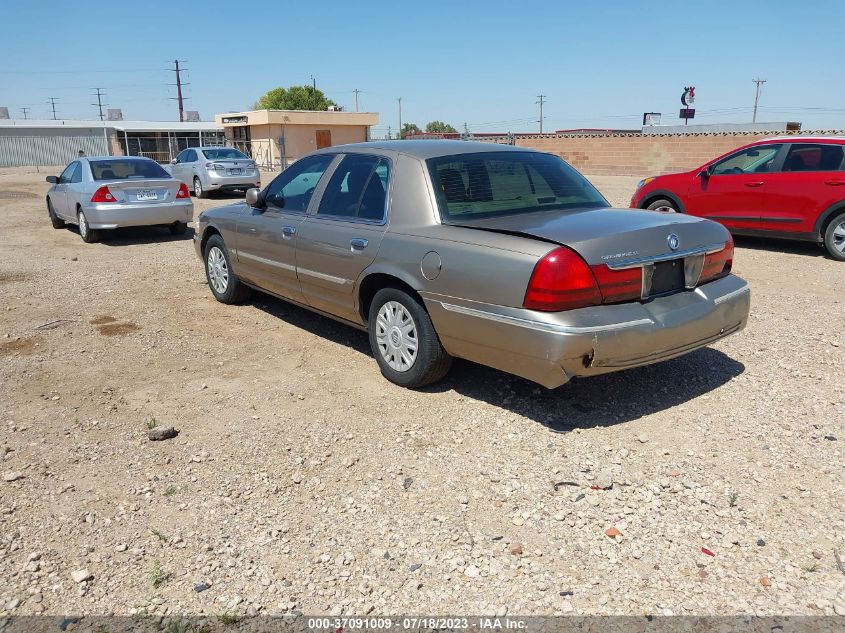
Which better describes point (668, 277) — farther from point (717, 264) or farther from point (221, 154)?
point (221, 154)

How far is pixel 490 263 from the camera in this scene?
4.06 metres

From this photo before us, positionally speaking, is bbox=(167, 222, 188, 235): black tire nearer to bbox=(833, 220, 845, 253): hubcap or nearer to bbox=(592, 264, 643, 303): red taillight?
bbox=(592, 264, 643, 303): red taillight

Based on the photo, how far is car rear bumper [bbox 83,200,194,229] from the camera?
37.3 feet

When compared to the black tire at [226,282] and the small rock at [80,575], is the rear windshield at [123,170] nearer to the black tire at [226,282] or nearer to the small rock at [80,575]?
the black tire at [226,282]

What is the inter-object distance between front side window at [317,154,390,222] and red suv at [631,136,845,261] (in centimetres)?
704

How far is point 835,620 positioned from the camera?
8.78 ft

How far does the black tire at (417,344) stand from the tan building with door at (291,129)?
3743 centimetres

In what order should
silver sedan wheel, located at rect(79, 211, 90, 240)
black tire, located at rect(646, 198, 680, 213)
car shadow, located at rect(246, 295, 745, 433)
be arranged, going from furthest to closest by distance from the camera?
silver sedan wheel, located at rect(79, 211, 90, 240) → black tire, located at rect(646, 198, 680, 213) → car shadow, located at rect(246, 295, 745, 433)

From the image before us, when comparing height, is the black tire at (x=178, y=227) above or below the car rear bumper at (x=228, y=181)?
below

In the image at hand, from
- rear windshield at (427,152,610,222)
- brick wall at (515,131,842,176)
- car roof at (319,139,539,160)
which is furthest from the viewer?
brick wall at (515,131,842,176)

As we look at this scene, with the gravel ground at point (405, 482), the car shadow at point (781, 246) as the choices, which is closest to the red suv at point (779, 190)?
the car shadow at point (781, 246)

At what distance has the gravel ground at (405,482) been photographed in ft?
9.52

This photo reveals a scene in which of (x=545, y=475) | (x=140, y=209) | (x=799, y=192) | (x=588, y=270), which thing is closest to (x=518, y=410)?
(x=545, y=475)

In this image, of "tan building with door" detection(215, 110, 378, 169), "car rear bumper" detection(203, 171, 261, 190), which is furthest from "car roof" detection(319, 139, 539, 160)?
"tan building with door" detection(215, 110, 378, 169)
